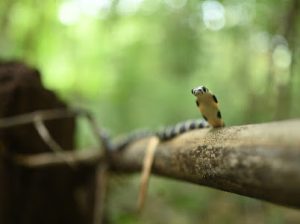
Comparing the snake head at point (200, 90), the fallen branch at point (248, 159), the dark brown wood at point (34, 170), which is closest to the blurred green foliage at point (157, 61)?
the dark brown wood at point (34, 170)

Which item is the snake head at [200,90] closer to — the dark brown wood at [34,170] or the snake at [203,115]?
the snake at [203,115]

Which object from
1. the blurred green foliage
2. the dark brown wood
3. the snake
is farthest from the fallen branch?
the blurred green foliage

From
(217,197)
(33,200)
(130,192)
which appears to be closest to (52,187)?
(33,200)

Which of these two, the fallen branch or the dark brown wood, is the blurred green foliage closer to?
the dark brown wood

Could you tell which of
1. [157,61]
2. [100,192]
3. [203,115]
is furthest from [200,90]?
[157,61]

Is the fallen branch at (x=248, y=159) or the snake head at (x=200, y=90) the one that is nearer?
the fallen branch at (x=248, y=159)

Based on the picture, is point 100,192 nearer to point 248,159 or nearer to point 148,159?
point 148,159
